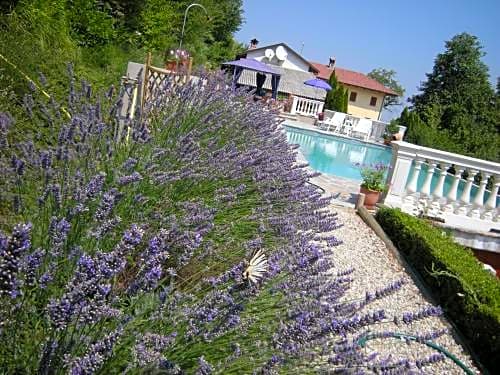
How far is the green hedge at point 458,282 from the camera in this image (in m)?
3.38

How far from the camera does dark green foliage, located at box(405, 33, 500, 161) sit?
17922mm

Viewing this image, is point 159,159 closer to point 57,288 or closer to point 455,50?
point 57,288

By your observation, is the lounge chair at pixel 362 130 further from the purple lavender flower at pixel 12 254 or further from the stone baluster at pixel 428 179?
the purple lavender flower at pixel 12 254

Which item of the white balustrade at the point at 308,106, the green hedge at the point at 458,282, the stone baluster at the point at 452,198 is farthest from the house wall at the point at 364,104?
the green hedge at the point at 458,282

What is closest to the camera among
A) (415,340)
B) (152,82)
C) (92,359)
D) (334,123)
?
(92,359)

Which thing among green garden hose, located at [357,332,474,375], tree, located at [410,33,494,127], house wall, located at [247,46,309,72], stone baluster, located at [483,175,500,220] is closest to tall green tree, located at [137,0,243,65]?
house wall, located at [247,46,309,72]

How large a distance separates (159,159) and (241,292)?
1253mm

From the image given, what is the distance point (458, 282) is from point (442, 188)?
3.20 meters

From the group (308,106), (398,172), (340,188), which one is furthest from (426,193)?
(308,106)

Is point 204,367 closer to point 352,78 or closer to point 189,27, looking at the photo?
point 189,27

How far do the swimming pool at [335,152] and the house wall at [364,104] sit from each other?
19321mm

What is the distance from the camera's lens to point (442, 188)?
270 inches

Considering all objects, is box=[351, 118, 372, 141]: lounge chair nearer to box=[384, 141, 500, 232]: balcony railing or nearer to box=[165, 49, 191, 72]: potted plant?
box=[384, 141, 500, 232]: balcony railing

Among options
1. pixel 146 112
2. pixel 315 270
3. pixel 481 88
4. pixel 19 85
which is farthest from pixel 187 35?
pixel 481 88
